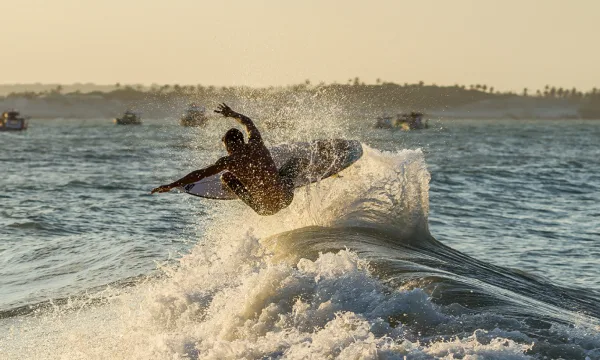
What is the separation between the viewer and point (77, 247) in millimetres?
16703

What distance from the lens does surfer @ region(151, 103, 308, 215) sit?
1104 centimetres

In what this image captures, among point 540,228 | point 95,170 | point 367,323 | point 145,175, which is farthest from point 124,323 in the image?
point 95,170

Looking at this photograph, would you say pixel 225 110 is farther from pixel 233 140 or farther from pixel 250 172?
pixel 250 172

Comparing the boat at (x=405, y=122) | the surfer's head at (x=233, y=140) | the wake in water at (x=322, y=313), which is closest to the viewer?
the wake in water at (x=322, y=313)

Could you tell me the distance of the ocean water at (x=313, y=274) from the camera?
6.92 meters

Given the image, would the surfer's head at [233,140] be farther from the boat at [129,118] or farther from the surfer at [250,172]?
the boat at [129,118]

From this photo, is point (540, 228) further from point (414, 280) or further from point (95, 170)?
point (95, 170)

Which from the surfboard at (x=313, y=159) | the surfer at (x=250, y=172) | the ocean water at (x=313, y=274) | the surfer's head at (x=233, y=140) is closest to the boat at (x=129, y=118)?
the ocean water at (x=313, y=274)

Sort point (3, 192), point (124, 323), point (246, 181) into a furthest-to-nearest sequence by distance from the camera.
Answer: point (3, 192)
point (246, 181)
point (124, 323)

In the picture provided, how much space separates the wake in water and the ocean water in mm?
20

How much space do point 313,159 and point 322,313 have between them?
655 centimetres

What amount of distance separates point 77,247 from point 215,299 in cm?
958

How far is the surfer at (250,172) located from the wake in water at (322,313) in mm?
619

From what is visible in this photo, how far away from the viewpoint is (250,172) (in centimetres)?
1141
